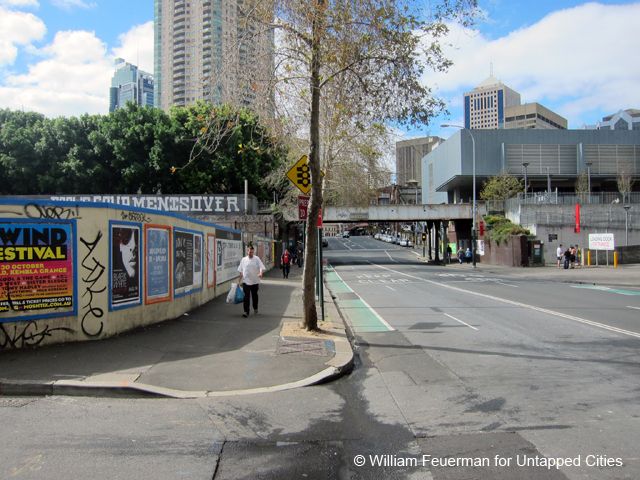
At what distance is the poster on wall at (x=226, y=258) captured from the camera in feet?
57.1

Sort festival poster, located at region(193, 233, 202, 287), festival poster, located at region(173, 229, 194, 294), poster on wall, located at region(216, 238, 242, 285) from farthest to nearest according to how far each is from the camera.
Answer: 1. poster on wall, located at region(216, 238, 242, 285)
2. festival poster, located at region(193, 233, 202, 287)
3. festival poster, located at region(173, 229, 194, 294)

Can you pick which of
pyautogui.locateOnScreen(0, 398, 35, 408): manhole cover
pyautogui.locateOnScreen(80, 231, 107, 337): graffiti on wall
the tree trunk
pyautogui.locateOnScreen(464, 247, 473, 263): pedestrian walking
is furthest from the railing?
pyautogui.locateOnScreen(0, 398, 35, 408): manhole cover

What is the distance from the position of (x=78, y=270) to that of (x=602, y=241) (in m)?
36.5

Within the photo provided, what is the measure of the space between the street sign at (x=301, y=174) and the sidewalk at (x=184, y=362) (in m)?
2.95

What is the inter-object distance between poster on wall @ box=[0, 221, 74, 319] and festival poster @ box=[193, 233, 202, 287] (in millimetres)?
5201

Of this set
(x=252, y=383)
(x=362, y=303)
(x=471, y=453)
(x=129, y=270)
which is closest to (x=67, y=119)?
(x=362, y=303)

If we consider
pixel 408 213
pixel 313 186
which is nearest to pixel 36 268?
pixel 313 186

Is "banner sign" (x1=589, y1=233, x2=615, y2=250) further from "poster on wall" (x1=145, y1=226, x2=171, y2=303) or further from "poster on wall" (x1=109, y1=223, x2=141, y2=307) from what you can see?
"poster on wall" (x1=109, y1=223, x2=141, y2=307)

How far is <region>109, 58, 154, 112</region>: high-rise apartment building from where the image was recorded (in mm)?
28688

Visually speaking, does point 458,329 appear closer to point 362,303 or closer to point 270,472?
point 362,303

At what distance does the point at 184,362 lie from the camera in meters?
7.81

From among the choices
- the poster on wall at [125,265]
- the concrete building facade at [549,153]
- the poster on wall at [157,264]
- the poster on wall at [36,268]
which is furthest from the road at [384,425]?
the concrete building facade at [549,153]

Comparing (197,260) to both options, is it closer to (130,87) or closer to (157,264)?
(157,264)

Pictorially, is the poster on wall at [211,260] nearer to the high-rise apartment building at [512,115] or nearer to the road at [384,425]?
the road at [384,425]
